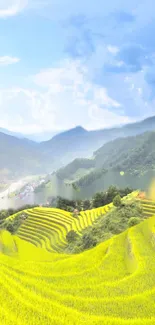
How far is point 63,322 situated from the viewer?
4273 mm

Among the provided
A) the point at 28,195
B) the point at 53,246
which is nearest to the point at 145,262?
the point at 53,246

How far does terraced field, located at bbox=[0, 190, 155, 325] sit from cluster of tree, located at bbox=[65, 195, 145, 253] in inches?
276

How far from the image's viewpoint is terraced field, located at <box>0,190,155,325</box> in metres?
4.50

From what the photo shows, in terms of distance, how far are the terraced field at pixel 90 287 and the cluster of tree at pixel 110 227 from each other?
7.01 m

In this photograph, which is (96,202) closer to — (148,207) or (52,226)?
(52,226)

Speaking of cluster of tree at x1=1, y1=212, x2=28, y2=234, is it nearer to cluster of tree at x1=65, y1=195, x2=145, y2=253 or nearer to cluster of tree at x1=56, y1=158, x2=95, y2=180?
cluster of tree at x1=65, y1=195, x2=145, y2=253

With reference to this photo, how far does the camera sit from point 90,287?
19.6 ft

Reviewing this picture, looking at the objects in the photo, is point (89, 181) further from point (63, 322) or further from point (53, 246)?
point (63, 322)

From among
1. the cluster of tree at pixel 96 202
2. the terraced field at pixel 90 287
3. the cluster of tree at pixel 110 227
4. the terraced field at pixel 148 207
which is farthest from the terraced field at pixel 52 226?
the terraced field at pixel 90 287

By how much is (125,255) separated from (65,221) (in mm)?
21636

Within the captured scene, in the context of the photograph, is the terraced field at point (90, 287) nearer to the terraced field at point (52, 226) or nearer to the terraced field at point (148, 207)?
the terraced field at point (148, 207)

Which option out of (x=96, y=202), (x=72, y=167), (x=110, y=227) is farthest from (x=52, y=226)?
(x=72, y=167)

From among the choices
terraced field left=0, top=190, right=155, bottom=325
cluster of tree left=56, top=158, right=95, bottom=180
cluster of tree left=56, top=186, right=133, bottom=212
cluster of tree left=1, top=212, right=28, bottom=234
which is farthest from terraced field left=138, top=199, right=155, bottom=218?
cluster of tree left=56, top=158, right=95, bottom=180

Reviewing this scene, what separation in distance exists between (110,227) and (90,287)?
12.1 metres
